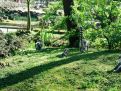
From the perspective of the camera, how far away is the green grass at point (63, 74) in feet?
55.0

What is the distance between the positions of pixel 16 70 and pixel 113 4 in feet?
27.3

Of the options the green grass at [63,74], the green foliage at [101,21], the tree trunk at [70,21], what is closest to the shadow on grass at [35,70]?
the green grass at [63,74]

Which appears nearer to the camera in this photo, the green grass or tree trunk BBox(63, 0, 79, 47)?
the green grass

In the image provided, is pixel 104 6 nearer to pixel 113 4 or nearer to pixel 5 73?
pixel 113 4

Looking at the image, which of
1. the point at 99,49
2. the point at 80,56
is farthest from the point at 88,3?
the point at 80,56

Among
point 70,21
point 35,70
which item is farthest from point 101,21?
point 35,70

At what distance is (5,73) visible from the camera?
62.5 ft

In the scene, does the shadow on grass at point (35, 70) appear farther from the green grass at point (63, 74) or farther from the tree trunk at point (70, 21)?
the tree trunk at point (70, 21)

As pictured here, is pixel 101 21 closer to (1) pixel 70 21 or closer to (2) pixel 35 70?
(1) pixel 70 21

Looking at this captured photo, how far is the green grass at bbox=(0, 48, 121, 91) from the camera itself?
1675cm

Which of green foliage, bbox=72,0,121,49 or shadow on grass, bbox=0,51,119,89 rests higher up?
green foliage, bbox=72,0,121,49

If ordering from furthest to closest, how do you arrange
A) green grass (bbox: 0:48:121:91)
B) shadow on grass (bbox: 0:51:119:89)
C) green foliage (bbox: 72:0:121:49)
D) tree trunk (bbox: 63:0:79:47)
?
tree trunk (bbox: 63:0:79:47)
green foliage (bbox: 72:0:121:49)
shadow on grass (bbox: 0:51:119:89)
green grass (bbox: 0:48:121:91)

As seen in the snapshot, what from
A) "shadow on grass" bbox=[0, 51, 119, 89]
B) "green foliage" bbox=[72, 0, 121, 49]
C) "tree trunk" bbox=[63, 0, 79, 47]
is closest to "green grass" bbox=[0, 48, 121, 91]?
"shadow on grass" bbox=[0, 51, 119, 89]

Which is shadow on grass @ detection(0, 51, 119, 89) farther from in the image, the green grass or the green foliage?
the green foliage
